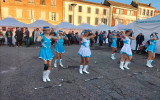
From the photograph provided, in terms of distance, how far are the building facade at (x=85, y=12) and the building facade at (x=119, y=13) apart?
1.57 m

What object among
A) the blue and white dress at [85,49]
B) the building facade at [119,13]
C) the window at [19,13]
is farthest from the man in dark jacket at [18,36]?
the building facade at [119,13]

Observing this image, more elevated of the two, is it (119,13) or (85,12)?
(119,13)

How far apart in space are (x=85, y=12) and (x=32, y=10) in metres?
13.3

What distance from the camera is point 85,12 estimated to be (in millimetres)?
33812

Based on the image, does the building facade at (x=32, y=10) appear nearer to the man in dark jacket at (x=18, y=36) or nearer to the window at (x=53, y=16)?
the window at (x=53, y=16)

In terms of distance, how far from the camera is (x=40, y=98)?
3555 millimetres

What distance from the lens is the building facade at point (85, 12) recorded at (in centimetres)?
3169

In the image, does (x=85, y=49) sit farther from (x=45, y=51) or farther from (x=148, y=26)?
(x=148, y=26)

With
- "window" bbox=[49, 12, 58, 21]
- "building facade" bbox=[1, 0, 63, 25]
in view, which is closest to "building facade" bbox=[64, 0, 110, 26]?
"building facade" bbox=[1, 0, 63, 25]

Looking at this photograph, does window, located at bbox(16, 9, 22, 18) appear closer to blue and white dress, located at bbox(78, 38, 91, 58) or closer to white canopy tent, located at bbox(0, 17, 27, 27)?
white canopy tent, located at bbox(0, 17, 27, 27)

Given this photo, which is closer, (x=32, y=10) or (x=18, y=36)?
(x=18, y=36)

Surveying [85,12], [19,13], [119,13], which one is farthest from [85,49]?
[119,13]

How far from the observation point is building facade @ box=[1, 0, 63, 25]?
26641 millimetres

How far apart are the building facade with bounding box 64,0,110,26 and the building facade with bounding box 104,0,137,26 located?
1.57 metres
